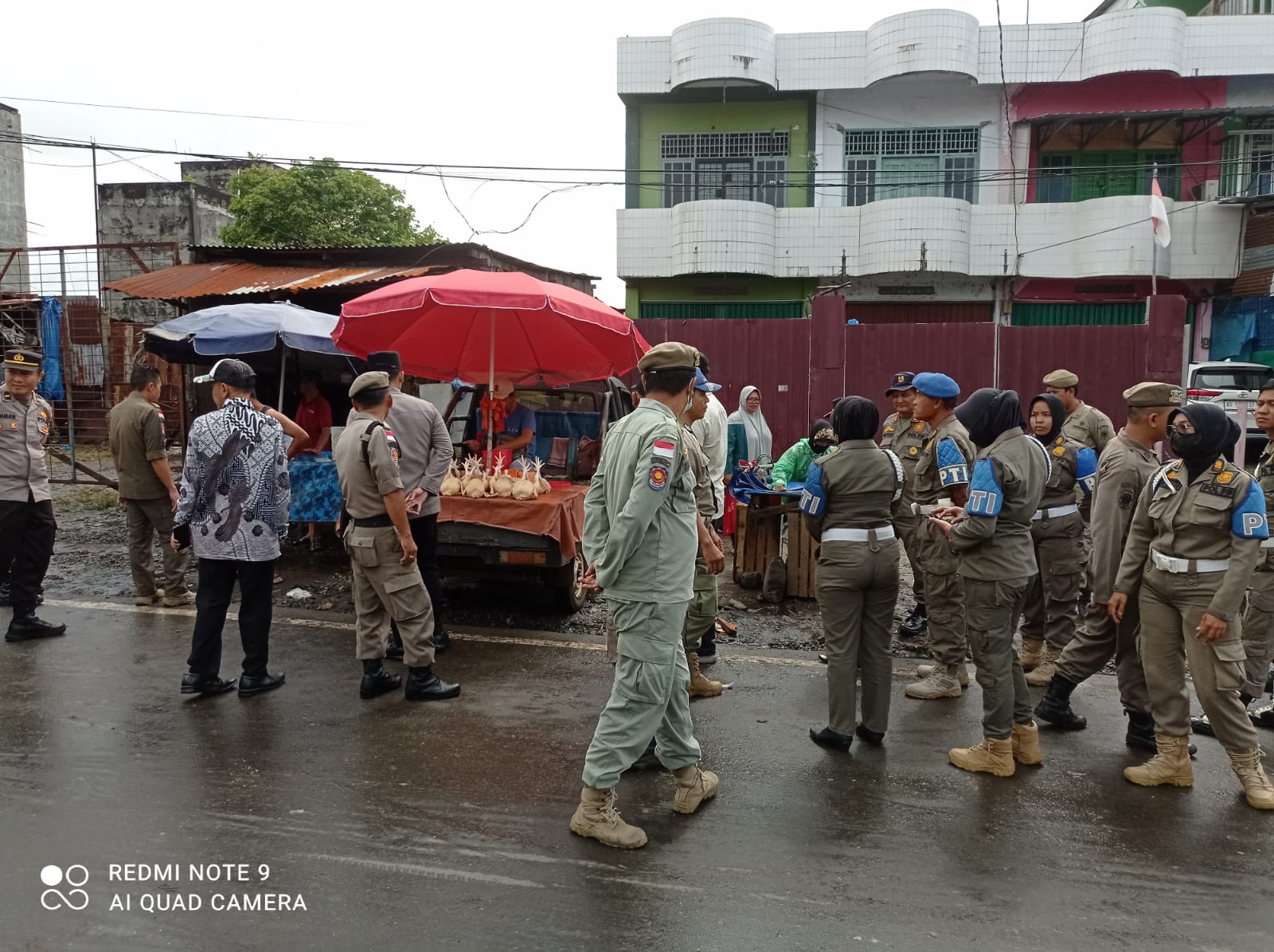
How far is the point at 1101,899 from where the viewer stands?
9.76ft

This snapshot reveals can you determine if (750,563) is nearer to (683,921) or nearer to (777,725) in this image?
(777,725)

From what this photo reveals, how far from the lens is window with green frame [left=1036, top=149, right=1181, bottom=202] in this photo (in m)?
16.6

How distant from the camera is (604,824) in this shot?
330 cm

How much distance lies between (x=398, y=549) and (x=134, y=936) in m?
2.28

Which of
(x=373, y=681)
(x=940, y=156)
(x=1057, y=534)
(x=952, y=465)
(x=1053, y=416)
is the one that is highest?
(x=940, y=156)

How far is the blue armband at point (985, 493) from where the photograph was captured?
152 inches

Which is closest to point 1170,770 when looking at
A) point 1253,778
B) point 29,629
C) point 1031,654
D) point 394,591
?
point 1253,778

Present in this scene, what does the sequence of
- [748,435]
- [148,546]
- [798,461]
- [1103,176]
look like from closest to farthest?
[148,546], [798,461], [748,435], [1103,176]

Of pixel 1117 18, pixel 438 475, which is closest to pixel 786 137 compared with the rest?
pixel 1117 18

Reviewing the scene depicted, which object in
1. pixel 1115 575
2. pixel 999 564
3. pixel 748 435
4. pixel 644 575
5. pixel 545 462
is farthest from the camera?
pixel 748 435

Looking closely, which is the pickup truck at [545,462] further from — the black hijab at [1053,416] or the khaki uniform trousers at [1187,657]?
the khaki uniform trousers at [1187,657]

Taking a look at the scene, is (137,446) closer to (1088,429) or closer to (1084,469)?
(1084,469)

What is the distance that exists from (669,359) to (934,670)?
2.96 m

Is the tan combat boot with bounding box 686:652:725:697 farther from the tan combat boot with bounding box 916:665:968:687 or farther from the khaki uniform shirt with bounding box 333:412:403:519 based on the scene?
the khaki uniform shirt with bounding box 333:412:403:519
